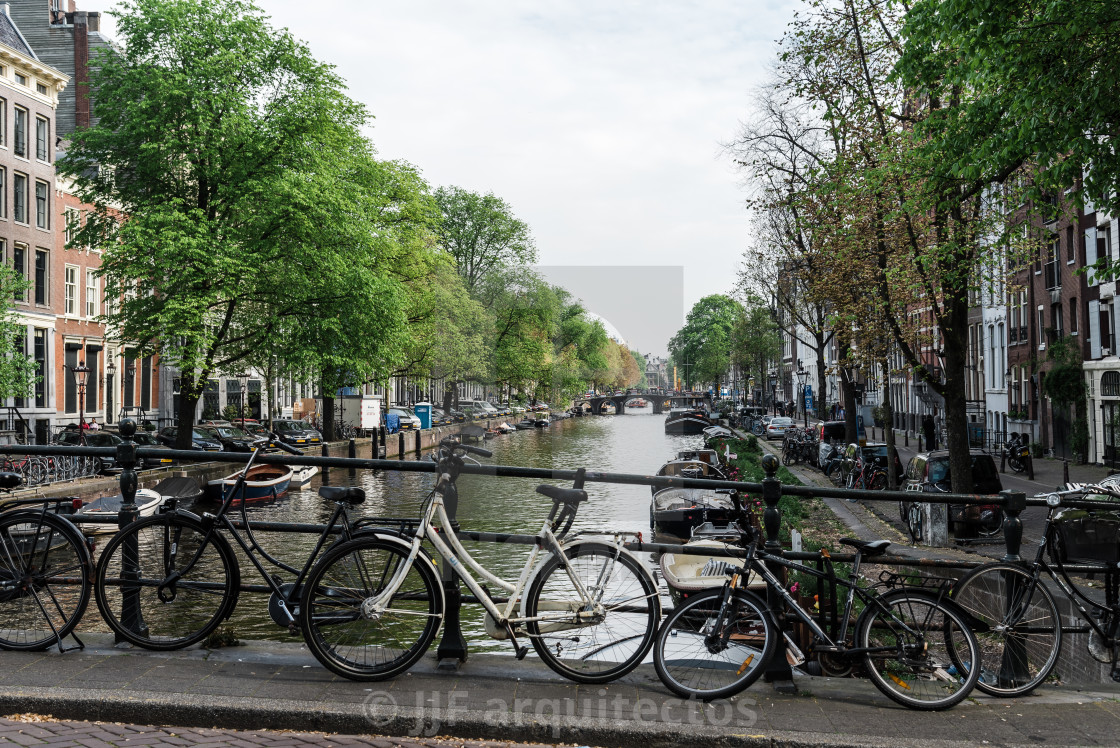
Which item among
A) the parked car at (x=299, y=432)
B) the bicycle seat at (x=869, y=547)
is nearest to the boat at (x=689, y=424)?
the parked car at (x=299, y=432)

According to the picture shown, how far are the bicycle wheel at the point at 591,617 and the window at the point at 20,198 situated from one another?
41.4 meters

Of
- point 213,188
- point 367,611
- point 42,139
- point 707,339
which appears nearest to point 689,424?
point 707,339

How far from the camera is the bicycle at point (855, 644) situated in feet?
16.2

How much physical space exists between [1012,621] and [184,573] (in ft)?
15.8

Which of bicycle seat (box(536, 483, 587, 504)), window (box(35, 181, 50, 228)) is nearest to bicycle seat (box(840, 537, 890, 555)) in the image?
bicycle seat (box(536, 483, 587, 504))

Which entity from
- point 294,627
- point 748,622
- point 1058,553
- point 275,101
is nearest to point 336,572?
point 294,627

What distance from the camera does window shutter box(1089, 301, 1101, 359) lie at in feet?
112

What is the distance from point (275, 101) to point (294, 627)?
28094 mm

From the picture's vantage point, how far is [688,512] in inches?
779

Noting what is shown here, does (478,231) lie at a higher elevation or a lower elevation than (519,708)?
higher

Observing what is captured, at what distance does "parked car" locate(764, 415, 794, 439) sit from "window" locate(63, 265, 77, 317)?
36.2 m

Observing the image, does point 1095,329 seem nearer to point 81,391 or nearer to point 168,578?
point 168,578

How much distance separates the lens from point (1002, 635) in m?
5.28

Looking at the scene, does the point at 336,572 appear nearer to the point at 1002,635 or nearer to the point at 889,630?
the point at 889,630
